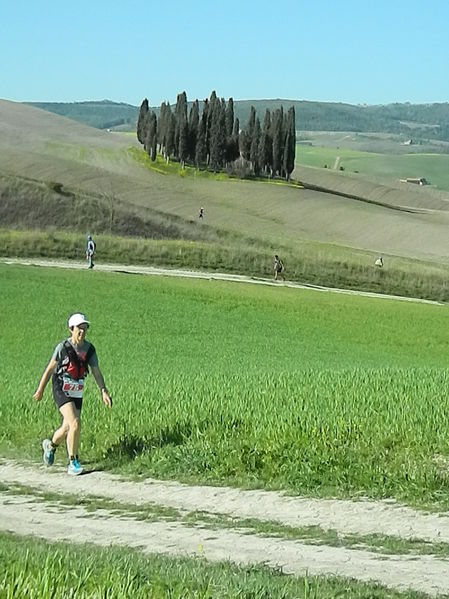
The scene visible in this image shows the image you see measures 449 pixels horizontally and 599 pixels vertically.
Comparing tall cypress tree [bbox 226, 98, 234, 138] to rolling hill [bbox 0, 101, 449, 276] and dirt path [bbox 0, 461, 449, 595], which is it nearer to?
rolling hill [bbox 0, 101, 449, 276]

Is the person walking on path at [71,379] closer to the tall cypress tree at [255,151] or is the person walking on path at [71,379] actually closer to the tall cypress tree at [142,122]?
the tall cypress tree at [255,151]

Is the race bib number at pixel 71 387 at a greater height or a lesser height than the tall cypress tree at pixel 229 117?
lesser

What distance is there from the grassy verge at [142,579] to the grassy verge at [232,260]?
1993 inches

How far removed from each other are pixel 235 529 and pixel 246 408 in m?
5.38

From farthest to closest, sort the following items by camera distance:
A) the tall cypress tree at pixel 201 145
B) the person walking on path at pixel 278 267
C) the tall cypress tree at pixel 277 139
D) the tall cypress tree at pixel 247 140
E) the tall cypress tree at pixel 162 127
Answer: the tall cypress tree at pixel 162 127 → the tall cypress tree at pixel 277 139 → the tall cypress tree at pixel 247 140 → the tall cypress tree at pixel 201 145 → the person walking on path at pixel 278 267

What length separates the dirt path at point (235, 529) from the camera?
9.34m

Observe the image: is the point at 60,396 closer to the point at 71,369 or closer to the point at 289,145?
the point at 71,369

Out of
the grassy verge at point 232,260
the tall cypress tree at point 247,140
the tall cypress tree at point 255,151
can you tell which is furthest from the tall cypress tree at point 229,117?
the grassy verge at point 232,260

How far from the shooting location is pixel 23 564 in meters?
7.50

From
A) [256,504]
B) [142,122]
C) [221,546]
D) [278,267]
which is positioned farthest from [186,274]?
[142,122]

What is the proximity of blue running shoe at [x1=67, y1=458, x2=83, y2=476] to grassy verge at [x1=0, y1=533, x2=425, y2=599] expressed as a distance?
14.8ft

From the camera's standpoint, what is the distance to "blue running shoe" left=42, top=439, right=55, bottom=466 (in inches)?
564

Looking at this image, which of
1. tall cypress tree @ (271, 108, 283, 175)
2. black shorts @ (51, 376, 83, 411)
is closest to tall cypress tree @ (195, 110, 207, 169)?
tall cypress tree @ (271, 108, 283, 175)

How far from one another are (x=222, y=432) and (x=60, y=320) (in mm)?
23736
